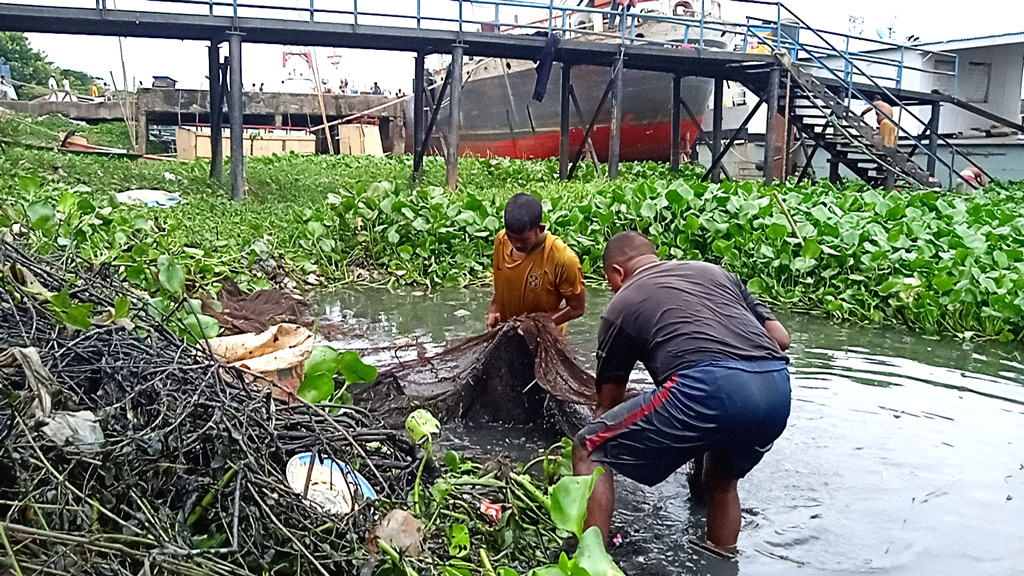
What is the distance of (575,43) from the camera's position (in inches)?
607

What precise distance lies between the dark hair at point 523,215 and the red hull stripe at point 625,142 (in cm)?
1737

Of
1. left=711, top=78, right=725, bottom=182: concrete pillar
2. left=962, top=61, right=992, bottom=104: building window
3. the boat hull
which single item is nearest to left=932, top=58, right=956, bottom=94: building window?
left=962, top=61, right=992, bottom=104: building window

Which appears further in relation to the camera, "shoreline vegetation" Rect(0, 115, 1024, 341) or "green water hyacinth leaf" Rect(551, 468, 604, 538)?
"shoreline vegetation" Rect(0, 115, 1024, 341)

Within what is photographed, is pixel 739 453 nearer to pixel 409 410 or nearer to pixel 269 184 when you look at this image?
pixel 409 410

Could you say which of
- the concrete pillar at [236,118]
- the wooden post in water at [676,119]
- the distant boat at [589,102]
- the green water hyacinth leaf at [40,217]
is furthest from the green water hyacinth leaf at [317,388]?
the distant boat at [589,102]

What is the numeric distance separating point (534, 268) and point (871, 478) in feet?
7.01

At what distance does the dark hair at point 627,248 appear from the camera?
381cm

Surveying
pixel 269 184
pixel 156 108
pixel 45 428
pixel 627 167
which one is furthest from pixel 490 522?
pixel 156 108

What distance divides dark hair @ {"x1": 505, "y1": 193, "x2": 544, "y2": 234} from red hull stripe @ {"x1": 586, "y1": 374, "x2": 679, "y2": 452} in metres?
1.78

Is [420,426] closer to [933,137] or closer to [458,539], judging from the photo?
[458,539]

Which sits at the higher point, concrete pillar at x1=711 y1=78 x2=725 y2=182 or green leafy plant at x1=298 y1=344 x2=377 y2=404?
concrete pillar at x1=711 y1=78 x2=725 y2=182

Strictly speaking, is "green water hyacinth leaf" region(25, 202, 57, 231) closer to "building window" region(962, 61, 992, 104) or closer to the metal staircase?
the metal staircase

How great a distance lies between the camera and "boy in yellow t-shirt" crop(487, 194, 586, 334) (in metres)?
5.01

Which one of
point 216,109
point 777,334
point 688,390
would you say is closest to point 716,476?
point 688,390
